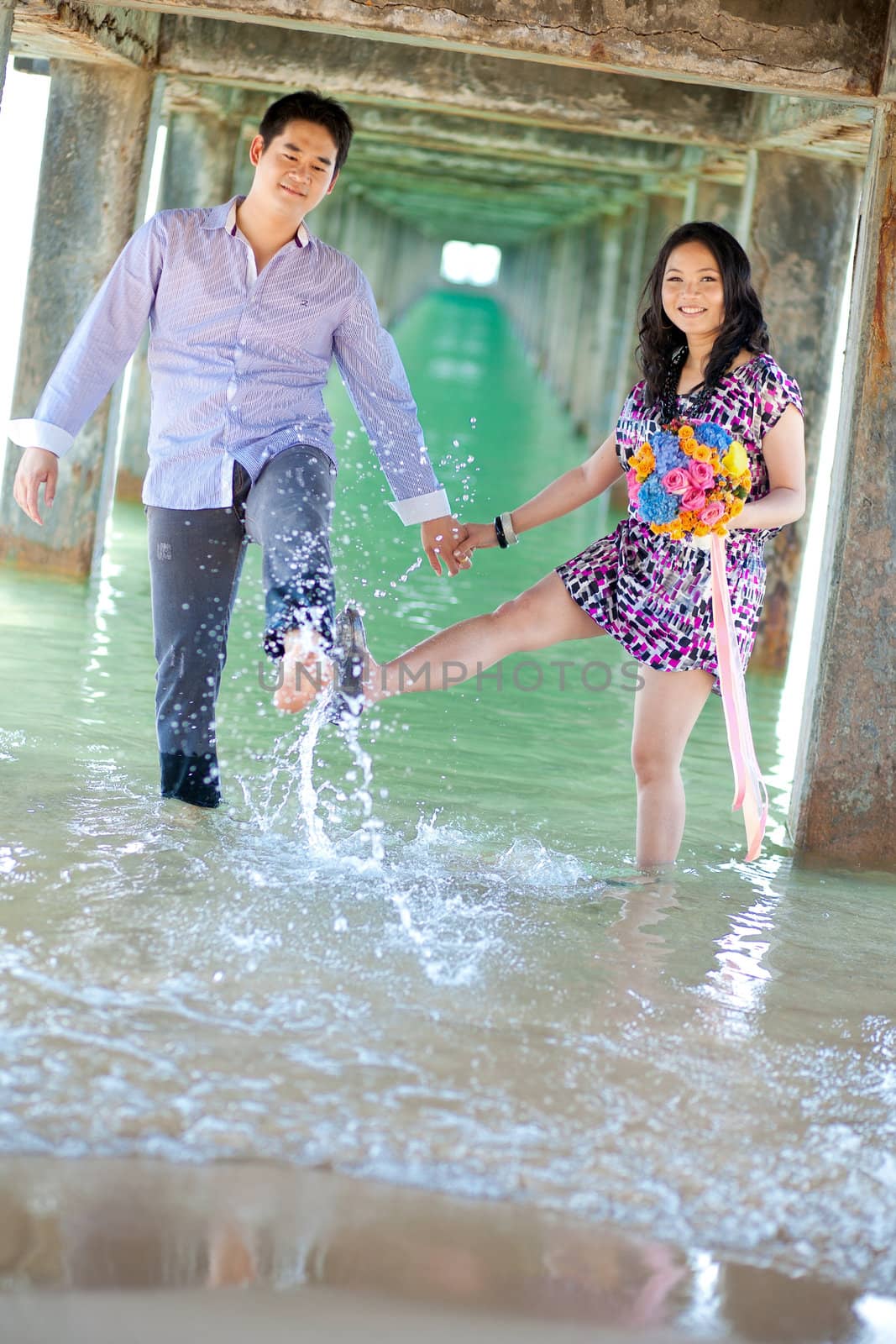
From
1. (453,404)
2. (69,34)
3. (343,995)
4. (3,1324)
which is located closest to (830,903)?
(343,995)

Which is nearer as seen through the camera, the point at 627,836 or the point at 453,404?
the point at 627,836

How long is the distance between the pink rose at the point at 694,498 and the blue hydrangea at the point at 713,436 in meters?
0.15

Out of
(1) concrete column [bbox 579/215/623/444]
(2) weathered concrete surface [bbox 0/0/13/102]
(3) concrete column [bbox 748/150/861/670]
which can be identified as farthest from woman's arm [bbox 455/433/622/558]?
(1) concrete column [bbox 579/215/623/444]

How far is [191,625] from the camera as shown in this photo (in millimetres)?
4723

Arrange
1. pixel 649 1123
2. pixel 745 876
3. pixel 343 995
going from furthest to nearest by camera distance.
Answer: pixel 745 876
pixel 343 995
pixel 649 1123

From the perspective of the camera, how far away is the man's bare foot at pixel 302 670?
13.6 feet

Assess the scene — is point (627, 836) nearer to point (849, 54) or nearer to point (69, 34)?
point (849, 54)

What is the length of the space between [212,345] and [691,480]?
1.48m

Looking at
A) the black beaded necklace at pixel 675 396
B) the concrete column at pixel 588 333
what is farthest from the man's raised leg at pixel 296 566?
the concrete column at pixel 588 333

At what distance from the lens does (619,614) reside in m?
4.57

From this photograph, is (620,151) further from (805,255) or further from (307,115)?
(307,115)

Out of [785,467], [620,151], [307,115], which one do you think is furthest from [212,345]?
[620,151]

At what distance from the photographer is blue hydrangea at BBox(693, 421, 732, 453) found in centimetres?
433

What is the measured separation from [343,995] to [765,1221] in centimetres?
113
